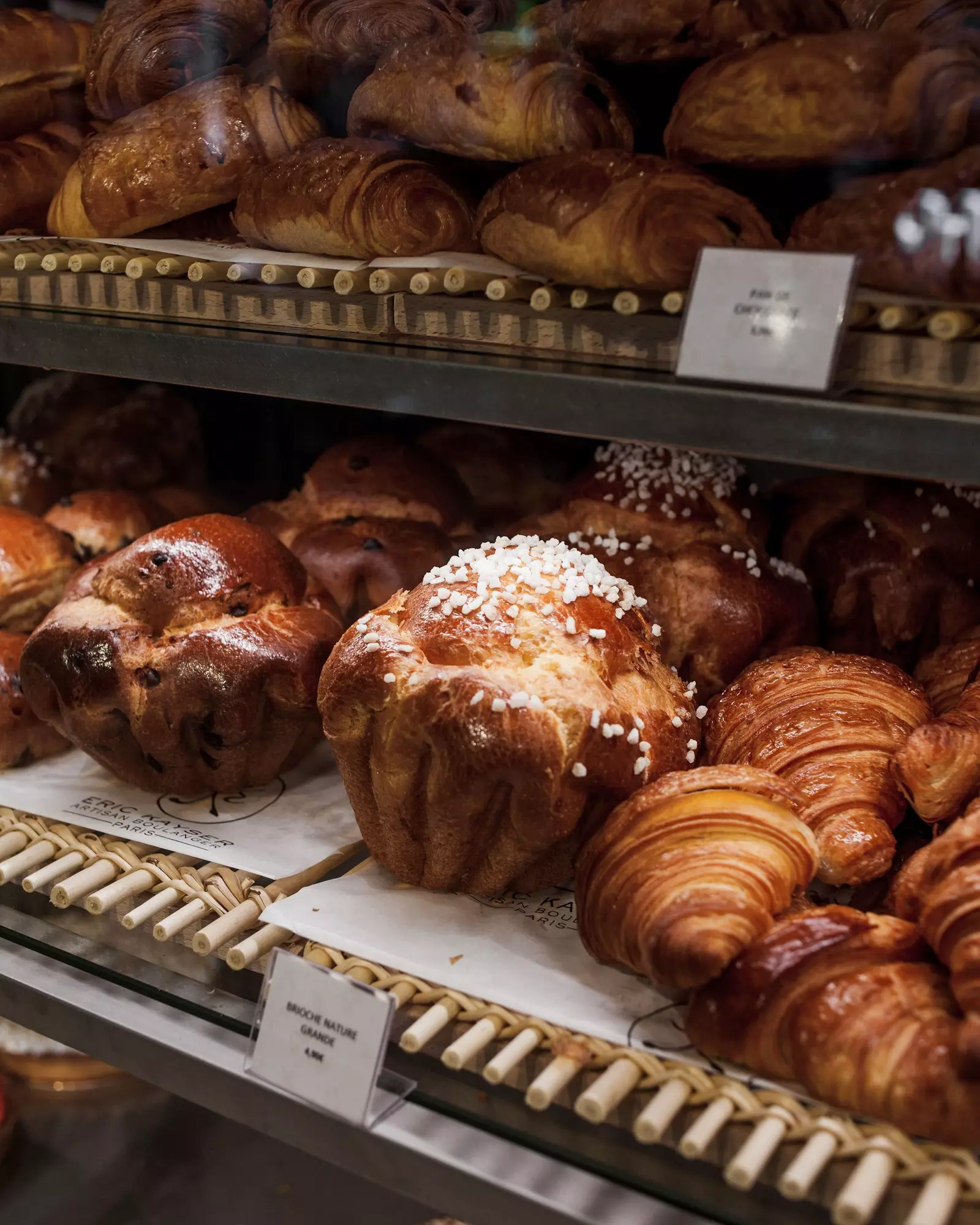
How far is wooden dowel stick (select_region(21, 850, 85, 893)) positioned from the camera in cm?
139

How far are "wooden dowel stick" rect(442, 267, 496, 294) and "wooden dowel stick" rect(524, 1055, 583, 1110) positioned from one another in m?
0.81

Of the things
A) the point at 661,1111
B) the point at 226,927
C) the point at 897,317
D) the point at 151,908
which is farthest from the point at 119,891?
the point at 897,317

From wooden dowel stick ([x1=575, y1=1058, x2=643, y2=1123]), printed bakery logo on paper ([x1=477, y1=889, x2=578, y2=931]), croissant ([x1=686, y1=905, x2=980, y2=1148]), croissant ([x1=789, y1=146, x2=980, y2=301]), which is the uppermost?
croissant ([x1=789, y1=146, x2=980, y2=301])

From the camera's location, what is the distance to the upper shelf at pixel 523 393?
3.15ft

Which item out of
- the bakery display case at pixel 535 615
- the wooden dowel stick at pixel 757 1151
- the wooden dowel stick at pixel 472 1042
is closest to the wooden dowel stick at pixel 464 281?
the bakery display case at pixel 535 615

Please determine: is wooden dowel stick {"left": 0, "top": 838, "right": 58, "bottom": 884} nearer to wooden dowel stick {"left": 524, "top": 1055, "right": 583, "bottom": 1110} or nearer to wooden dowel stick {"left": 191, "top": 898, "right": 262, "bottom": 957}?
wooden dowel stick {"left": 191, "top": 898, "right": 262, "bottom": 957}

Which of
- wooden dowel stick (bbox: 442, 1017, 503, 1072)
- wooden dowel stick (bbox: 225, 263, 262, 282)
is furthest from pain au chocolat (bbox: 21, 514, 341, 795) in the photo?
wooden dowel stick (bbox: 442, 1017, 503, 1072)

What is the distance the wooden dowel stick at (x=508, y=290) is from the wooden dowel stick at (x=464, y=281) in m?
0.02

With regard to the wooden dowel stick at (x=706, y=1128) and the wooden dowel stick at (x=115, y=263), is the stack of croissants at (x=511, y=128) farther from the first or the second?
the wooden dowel stick at (x=706, y=1128)

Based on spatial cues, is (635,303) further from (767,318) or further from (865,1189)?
(865,1189)

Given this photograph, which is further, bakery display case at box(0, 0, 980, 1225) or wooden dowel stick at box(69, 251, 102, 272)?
wooden dowel stick at box(69, 251, 102, 272)

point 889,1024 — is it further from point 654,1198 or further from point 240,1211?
point 240,1211

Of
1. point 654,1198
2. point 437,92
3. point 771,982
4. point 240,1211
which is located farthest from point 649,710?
point 240,1211

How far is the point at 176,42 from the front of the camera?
65.1 inches
